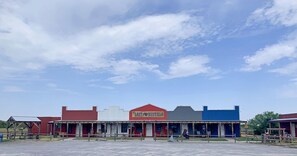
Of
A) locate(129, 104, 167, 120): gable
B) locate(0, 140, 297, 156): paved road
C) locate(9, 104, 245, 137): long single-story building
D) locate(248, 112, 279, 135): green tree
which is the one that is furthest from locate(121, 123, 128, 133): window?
locate(0, 140, 297, 156): paved road

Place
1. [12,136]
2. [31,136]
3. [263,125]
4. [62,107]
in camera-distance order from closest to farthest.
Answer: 1. [12,136]
2. [31,136]
3. [263,125]
4. [62,107]

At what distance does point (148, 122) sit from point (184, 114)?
5293mm

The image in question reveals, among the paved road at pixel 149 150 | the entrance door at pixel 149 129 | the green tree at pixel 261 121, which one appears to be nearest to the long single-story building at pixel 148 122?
the entrance door at pixel 149 129

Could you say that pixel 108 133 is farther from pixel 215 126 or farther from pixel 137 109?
pixel 215 126

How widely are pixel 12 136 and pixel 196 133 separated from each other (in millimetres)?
23938

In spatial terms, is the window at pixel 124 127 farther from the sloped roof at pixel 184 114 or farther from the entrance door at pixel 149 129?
the sloped roof at pixel 184 114

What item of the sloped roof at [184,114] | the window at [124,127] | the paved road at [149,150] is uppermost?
the sloped roof at [184,114]

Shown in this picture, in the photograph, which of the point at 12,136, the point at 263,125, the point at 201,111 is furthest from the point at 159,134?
the point at 12,136

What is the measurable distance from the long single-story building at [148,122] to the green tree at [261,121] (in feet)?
10.8

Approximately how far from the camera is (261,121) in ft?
153

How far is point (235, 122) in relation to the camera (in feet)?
145

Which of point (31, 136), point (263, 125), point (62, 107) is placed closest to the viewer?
point (31, 136)

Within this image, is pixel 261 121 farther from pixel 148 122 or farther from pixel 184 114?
pixel 148 122

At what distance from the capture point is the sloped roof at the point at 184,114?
153 ft
